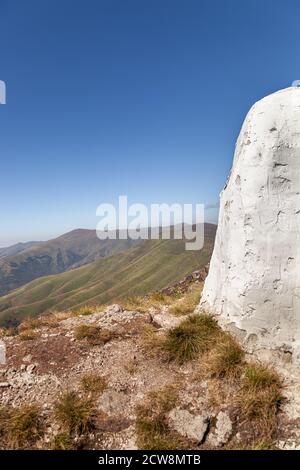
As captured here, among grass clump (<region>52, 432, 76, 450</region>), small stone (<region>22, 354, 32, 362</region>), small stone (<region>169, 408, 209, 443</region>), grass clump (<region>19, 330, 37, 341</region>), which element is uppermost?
grass clump (<region>19, 330, 37, 341</region>)

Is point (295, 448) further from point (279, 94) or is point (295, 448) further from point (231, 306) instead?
point (279, 94)

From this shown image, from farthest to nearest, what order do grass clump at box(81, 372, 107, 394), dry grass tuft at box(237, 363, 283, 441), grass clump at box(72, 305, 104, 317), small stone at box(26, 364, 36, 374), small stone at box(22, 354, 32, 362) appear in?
grass clump at box(72, 305, 104, 317) < small stone at box(22, 354, 32, 362) < small stone at box(26, 364, 36, 374) < grass clump at box(81, 372, 107, 394) < dry grass tuft at box(237, 363, 283, 441)

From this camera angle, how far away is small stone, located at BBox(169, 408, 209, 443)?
6629 mm

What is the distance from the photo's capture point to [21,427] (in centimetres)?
666

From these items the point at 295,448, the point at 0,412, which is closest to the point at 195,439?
the point at 295,448

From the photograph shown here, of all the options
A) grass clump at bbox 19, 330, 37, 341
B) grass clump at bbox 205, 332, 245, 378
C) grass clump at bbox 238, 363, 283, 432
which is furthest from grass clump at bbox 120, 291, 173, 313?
grass clump at bbox 238, 363, 283, 432

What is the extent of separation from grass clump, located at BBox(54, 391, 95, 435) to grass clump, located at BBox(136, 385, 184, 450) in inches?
41.8

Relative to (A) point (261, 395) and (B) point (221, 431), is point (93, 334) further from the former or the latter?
(A) point (261, 395)

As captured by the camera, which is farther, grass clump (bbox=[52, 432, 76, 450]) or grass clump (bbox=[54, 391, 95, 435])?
grass clump (bbox=[54, 391, 95, 435])

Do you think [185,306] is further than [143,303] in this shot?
No

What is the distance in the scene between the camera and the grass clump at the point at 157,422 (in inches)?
249

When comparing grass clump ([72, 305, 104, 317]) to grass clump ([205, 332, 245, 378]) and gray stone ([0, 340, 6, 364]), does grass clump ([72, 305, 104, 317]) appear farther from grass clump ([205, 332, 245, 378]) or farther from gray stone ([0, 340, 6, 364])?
grass clump ([205, 332, 245, 378])

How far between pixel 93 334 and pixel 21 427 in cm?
388

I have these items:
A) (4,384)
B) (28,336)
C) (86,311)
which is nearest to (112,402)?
(4,384)
